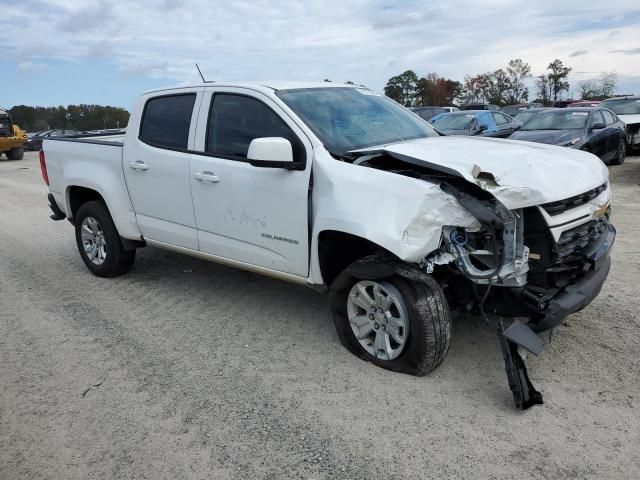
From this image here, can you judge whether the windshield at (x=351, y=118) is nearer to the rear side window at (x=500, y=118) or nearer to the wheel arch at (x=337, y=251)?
the wheel arch at (x=337, y=251)

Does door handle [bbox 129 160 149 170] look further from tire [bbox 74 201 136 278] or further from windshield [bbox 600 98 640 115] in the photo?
windshield [bbox 600 98 640 115]

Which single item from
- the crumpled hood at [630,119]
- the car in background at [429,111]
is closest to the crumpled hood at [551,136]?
the crumpled hood at [630,119]

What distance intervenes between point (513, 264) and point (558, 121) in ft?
32.3

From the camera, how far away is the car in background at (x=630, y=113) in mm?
14258

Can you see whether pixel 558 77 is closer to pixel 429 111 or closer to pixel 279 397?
pixel 429 111

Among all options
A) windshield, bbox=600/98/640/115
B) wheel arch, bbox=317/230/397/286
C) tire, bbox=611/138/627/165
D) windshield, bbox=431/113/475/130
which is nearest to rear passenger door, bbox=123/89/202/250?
wheel arch, bbox=317/230/397/286

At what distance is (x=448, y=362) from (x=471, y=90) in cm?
6327

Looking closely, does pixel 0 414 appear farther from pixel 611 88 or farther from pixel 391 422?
pixel 611 88

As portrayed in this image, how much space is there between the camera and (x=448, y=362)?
385 centimetres

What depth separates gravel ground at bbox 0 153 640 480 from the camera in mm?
2895

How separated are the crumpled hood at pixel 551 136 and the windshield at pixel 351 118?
6.84 m

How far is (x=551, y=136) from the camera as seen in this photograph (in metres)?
11.1

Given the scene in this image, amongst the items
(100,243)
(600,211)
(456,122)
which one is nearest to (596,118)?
(456,122)

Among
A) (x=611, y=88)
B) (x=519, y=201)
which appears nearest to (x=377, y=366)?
(x=519, y=201)
